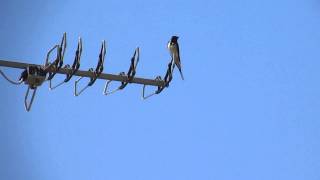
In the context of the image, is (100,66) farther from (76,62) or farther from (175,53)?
(175,53)

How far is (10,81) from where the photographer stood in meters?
5.89

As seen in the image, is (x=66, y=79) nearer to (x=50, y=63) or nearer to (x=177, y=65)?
(x=50, y=63)

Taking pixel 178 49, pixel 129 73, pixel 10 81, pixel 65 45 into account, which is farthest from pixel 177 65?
pixel 10 81

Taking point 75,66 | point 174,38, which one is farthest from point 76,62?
point 174,38

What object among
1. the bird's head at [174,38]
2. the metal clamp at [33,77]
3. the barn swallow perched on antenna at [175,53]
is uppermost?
the bird's head at [174,38]

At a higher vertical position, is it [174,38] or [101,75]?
[174,38]

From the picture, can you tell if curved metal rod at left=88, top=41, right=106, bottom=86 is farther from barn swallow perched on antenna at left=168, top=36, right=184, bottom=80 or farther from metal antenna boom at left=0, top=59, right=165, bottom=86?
barn swallow perched on antenna at left=168, top=36, right=184, bottom=80

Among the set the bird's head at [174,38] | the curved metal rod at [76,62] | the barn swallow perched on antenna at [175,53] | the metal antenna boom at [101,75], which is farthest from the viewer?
the bird's head at [174,38]

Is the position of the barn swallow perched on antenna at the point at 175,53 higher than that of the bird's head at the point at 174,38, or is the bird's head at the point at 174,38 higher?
the bird's head at the point at 174,38

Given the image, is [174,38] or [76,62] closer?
[76,62]

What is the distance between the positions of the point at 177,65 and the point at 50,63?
1.41m

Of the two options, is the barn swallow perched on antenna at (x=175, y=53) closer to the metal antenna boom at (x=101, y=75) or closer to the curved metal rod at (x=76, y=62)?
the metal antenna boom at (x=101, y=75)

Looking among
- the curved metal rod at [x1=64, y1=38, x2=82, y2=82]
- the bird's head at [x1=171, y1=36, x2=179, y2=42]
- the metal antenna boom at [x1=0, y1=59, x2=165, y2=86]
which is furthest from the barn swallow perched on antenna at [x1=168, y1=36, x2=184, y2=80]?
the curved metal rod at [x1=64, y1=38, x2=82, y2=82]

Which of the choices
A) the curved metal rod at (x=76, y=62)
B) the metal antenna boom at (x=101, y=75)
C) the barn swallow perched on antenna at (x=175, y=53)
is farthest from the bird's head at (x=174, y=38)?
the curved metal rod at (x=76, y=62)
